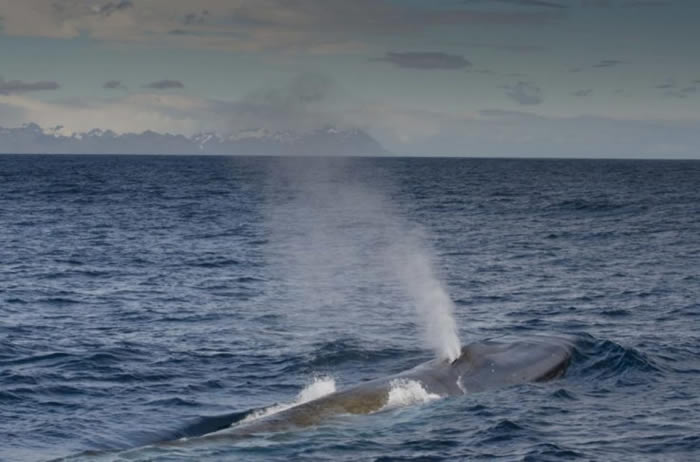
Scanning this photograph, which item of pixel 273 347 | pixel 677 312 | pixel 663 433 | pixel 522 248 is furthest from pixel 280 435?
pixel 522 248

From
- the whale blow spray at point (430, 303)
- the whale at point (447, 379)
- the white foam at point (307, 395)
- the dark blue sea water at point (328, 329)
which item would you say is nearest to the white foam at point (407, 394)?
the whale at point (447, 379)

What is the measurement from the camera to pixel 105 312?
1853 inches

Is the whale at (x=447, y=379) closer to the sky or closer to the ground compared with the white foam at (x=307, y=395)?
closer to the sky

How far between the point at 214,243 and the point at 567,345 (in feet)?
166

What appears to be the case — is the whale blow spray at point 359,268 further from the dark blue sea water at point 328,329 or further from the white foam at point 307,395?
the white foam at point 307,395

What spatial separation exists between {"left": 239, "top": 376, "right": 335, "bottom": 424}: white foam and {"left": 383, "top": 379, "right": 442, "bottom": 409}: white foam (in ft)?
8.15

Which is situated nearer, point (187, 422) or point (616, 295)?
point (187, 422)

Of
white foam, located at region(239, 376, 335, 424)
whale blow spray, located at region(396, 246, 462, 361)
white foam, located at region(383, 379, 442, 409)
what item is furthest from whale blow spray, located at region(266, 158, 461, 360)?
white foam, located at region(239, 376, 335, 424)

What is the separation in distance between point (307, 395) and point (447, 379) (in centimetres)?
513

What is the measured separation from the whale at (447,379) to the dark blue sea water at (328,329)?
1.88ft

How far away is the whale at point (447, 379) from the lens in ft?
85.5

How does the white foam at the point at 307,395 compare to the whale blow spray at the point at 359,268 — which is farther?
the whale blow spray at the point at 359,268

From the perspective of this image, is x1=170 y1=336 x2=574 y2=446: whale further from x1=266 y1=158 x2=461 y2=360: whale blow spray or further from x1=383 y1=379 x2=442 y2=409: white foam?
x1=266 y1=158 x2=461 y2=360: whale blow spray

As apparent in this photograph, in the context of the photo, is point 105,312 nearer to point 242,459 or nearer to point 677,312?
point 242,459
